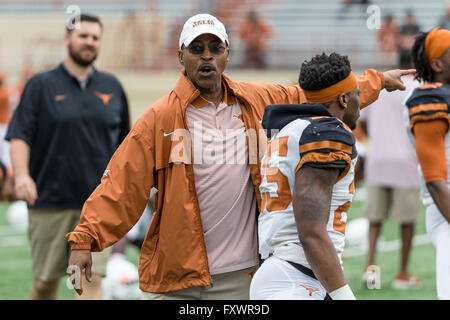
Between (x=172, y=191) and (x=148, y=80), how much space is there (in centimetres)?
1635

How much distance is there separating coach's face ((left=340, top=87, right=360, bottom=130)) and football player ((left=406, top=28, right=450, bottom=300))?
38.5 inches

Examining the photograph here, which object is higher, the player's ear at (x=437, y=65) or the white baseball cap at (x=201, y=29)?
the white baseball cap at (x=201, y=29)

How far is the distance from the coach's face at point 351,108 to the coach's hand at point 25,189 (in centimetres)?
298

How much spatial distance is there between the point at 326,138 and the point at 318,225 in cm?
35

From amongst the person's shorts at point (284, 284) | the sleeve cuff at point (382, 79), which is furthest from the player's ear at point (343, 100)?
the sleeve cuff at point (382, 79)

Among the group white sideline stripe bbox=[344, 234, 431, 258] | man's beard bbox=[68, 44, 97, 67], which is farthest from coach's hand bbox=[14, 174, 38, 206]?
white sideline stripe bbox=[344, 234, 431, 258]

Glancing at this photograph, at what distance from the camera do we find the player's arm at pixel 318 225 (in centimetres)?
334

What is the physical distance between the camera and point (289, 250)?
11.6 feet

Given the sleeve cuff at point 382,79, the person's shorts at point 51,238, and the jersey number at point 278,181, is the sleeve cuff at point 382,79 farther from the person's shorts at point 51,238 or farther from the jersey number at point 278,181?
the person's shorts at point 51,238

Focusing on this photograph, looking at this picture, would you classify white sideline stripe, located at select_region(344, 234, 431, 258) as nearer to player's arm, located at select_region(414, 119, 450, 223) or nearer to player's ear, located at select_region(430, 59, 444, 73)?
player's ear, located at select_region(430, 59, 444, 73)

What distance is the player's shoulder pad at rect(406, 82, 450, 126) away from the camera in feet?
15.0

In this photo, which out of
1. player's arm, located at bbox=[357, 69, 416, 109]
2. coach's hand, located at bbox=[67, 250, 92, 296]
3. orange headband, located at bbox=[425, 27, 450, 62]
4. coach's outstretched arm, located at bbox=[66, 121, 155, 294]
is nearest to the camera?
coach's hand, located at bbox=[67, 250, 92, 296]
